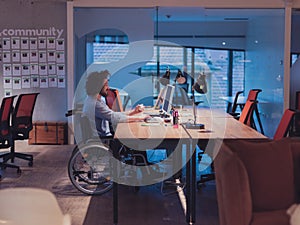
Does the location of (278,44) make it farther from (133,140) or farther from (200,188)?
(133,140)

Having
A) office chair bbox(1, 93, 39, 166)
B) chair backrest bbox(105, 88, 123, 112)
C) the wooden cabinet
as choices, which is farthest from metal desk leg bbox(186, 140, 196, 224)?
the wooden cabinet

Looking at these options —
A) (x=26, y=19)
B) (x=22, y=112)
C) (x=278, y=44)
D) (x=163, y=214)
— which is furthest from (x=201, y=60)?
(x=163, y=214)

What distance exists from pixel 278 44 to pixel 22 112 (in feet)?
16.8

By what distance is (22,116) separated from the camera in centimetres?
700

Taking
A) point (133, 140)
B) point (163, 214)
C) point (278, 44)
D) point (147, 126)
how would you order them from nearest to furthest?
1. point (133, 140)
2. point (163, 214)
3. point (147, 126)
4. point (278, 44)

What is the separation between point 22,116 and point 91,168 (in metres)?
2.04

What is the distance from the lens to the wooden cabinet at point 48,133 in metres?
8.84

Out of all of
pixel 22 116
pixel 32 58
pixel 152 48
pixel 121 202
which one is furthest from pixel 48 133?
pixel 121 202

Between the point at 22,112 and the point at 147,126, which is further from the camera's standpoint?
the point at 22,112

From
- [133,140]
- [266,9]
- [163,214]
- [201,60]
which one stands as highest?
[266,9]

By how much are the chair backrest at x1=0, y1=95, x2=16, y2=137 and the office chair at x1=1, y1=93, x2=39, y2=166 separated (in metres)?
0.18

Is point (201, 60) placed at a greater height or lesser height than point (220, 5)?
lesser

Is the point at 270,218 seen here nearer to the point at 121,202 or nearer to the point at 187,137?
the point at 187,137

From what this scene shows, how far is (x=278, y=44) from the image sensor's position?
31.3 ft
